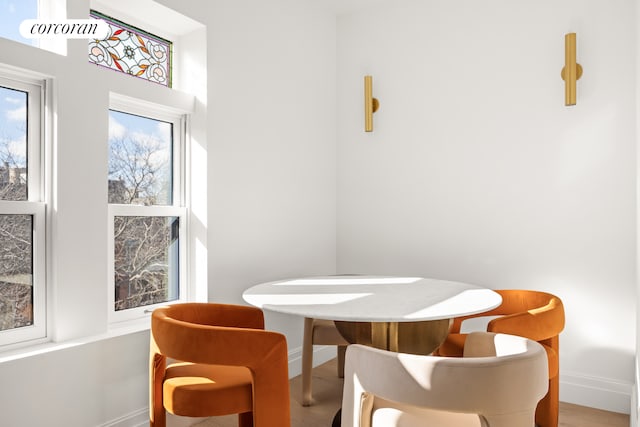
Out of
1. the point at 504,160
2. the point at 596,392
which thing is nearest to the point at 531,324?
the point at 596,392

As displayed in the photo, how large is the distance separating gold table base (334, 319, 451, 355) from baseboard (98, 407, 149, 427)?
1.18m

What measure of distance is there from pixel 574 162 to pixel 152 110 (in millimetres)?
2494

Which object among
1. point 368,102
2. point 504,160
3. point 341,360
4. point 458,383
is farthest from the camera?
point 368,102

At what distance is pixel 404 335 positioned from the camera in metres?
1.96

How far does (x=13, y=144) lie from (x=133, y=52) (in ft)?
2.74

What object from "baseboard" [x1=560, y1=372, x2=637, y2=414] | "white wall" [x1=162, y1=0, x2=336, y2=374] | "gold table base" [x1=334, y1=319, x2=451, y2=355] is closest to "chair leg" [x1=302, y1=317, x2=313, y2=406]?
"white wall" [x1=162, y1=0, x2=336, y2=374]

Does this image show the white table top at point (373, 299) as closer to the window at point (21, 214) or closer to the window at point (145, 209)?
the window at point (145, 209)

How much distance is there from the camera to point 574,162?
282 centimetres

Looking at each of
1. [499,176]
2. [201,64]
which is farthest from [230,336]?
[499,176]

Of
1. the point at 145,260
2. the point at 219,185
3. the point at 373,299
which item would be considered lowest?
the point at 373,299

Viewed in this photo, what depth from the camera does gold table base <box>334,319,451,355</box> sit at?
1.93 meters

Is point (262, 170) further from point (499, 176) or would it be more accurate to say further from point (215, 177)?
point (499, 176)

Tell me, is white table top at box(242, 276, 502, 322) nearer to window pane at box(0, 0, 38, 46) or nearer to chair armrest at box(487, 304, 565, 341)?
chair armrest at box(487, 304, 565, 341)

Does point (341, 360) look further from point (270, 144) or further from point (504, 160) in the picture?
point (504, 160)
